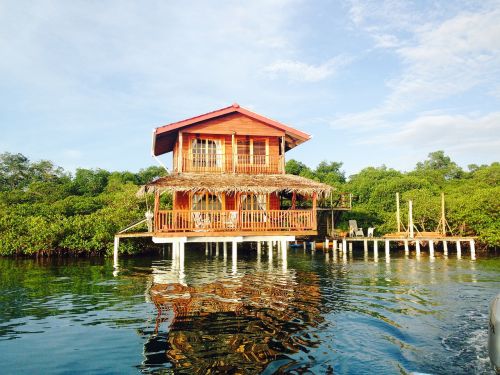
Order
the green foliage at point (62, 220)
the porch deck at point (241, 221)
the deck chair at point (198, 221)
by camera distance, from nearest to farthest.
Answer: the porch deck at point (241, 221)
the deck chair at point (198, 221)
the green foliage at point (62, 220)

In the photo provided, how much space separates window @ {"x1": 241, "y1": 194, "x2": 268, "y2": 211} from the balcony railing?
126cm

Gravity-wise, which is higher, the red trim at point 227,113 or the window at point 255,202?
the red trim at point 227,113

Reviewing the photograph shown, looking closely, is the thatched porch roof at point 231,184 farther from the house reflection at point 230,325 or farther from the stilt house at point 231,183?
the house reflection at point 230,325

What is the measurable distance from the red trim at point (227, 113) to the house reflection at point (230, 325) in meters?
8.54

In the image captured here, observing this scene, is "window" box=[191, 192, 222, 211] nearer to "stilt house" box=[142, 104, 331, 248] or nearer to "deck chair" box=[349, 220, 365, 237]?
"stilt house" box=[142, 104, 331, 248]

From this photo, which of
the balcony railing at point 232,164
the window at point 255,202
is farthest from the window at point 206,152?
the window at point 255,202

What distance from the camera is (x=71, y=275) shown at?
54.5 ft

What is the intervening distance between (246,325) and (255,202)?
12.0m

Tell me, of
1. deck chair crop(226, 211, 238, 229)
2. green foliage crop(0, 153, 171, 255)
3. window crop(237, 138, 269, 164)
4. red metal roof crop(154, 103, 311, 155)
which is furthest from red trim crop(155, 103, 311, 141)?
green foliage crop(0, 153, 171, 255)

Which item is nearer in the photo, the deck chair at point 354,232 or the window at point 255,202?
the window at point 255,202

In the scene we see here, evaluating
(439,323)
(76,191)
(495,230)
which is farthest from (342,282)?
(76,191)

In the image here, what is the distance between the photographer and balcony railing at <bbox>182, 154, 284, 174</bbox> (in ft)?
63.0

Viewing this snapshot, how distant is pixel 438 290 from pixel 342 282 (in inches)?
125

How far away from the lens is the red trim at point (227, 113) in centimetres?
1870
